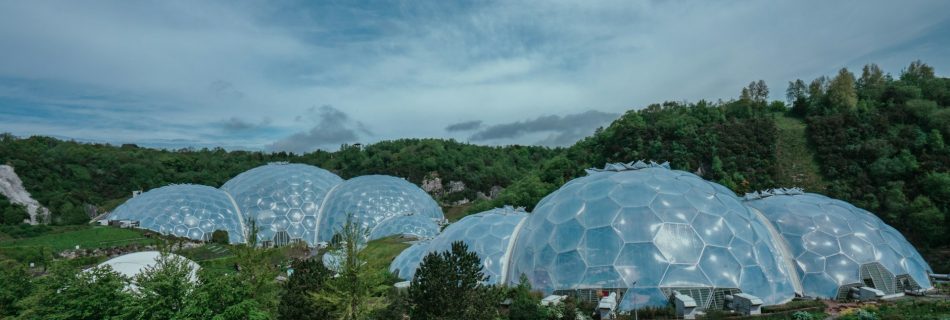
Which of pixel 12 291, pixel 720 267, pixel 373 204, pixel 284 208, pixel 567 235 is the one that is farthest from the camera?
pixel 373 204

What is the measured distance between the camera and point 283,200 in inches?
1869

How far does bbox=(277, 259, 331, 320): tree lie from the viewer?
43.2 ft

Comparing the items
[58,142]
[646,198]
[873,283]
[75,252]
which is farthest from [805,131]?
[58,142]

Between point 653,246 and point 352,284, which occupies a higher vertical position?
point 352,284

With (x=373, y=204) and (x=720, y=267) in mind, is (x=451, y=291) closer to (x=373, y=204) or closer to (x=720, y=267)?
(x=720, y=267)

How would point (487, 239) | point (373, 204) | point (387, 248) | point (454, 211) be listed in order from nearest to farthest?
1. point (487, 239)
2. point (387, 248)
3. point (373, 204)
4. point (454, 211)

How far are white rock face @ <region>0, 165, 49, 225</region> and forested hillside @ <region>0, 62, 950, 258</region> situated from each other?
130 cm

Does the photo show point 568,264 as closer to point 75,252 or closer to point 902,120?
point 75,252

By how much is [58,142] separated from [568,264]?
127 metres

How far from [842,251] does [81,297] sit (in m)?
26.7

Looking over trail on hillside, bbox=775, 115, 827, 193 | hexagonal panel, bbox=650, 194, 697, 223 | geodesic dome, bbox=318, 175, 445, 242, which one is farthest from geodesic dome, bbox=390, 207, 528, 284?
trail on hillside, bbox=775, 115, 827, 193

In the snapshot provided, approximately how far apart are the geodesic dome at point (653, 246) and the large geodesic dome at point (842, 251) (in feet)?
3.20

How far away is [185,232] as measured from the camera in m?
42.4

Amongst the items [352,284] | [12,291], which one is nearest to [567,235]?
[352,284]
